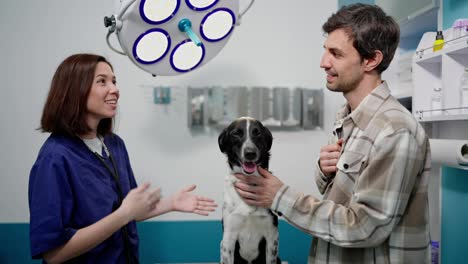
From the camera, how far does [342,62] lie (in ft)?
3.97

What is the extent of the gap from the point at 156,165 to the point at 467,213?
6.10 feet

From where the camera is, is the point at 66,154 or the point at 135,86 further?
the point at 135,86

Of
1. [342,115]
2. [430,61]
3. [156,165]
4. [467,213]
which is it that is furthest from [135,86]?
[467,213]

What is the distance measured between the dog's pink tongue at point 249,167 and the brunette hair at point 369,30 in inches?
26.1

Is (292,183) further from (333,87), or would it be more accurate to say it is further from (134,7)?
(134,7)

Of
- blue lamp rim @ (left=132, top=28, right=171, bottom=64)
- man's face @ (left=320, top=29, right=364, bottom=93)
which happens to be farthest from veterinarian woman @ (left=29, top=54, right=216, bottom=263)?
man's face @ (left=320, top=29, right=364, bottom=93)

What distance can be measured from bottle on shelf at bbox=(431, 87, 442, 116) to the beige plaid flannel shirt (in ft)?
2.10

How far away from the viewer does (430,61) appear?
171 centimetres

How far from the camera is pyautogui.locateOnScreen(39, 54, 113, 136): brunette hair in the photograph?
4.68 ft

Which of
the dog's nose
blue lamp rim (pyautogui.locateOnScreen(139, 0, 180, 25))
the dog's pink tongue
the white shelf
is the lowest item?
the dog's pink tongue

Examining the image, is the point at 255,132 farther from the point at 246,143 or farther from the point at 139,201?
the point at 139,201

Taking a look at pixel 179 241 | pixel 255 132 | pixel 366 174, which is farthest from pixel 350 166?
pixel 179 241

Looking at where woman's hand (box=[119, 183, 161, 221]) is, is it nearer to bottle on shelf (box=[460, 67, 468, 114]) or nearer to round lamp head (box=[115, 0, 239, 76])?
round lamp head (box=[115, 0, 239, 76])

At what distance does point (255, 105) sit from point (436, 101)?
115cm
